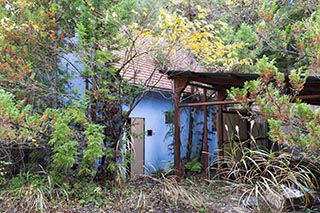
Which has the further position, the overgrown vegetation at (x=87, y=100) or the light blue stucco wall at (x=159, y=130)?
the light blue stucco wall at (x=159, y=130)

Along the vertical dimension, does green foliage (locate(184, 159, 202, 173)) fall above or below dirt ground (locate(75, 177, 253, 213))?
above

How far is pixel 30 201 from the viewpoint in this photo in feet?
20.5

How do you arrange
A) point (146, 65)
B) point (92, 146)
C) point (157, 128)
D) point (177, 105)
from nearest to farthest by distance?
point (92, 146) → point (177, 105) → point (146, 65) → point (157, 128)

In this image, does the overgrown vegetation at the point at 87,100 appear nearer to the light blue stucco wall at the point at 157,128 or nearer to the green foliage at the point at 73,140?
the green foliage at the point at 73,140

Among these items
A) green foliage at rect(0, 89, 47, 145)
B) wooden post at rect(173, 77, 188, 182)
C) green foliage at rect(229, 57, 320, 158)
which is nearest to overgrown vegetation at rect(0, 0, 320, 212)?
green foliage at rect(0, 89, 47, 145)

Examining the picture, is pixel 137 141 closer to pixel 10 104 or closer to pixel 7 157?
pixel 7 157

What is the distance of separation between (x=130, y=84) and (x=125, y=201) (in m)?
2.66

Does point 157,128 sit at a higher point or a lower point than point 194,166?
higher

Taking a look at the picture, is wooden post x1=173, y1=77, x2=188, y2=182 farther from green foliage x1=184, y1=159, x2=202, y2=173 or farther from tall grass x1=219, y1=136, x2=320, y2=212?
green foliage x1=184, y1=159, x2=202, y2=173

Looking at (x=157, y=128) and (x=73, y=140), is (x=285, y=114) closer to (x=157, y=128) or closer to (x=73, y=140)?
(x=73, y=140)

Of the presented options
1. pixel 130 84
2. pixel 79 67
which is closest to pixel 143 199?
pixel 130 84

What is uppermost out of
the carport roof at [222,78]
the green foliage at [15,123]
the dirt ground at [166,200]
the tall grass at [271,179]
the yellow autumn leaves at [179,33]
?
the yellow autumn leaves at [179,33]

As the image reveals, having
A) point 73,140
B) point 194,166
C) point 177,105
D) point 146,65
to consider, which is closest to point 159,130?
point 194,166

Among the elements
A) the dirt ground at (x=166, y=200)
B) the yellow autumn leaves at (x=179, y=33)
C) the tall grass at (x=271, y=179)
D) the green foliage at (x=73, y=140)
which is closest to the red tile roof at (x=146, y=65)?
the yellow autumn leaves at (x=179, y=33)
